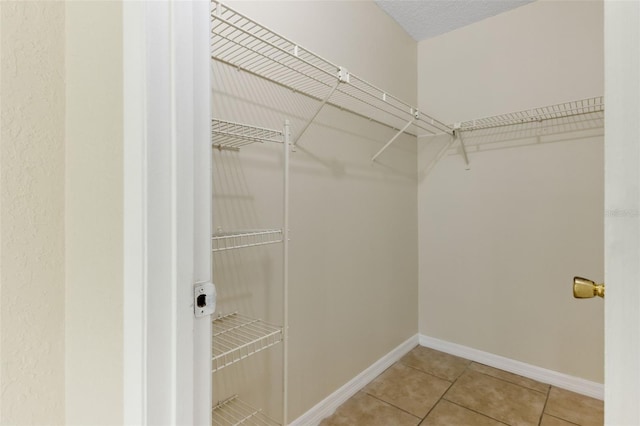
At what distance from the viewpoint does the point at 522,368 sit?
2.13 m

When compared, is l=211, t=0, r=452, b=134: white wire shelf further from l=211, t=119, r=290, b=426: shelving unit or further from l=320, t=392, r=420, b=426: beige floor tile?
l=320, t=392, r=420, b=426: beige floor tile

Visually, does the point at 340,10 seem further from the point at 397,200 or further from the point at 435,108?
the point at 397,200

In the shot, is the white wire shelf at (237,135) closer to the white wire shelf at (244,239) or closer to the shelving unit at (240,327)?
the shelving unit at (240,327)

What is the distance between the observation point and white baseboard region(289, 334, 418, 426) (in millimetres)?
1644

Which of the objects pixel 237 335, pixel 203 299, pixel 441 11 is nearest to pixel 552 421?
pixel 237 335

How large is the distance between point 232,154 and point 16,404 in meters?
0.96

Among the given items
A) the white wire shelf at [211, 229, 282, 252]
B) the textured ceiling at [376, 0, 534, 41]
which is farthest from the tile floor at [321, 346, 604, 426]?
the textured ceiling at [376, 0, 534, 41]

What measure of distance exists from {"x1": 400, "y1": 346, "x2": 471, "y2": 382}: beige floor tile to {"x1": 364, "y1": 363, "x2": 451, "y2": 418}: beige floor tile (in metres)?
0.07

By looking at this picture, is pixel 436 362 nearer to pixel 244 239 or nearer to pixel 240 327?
pixel 240 327

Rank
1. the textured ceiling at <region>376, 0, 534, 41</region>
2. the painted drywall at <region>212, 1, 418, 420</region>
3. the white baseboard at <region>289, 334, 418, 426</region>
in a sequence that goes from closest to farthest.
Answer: the painted drywall at <region>212, 1, 418, 420</region> < the white baseboard at <region>289, 334, 418, 426</region> < the textured ceiling at <region>376, 0, 534, 41</region>

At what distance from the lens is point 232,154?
1.29 metres

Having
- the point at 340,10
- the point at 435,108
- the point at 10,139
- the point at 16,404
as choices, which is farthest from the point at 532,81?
the point at 16,404

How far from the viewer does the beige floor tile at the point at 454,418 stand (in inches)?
65.4

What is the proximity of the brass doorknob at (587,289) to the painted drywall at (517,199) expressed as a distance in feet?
6.10
